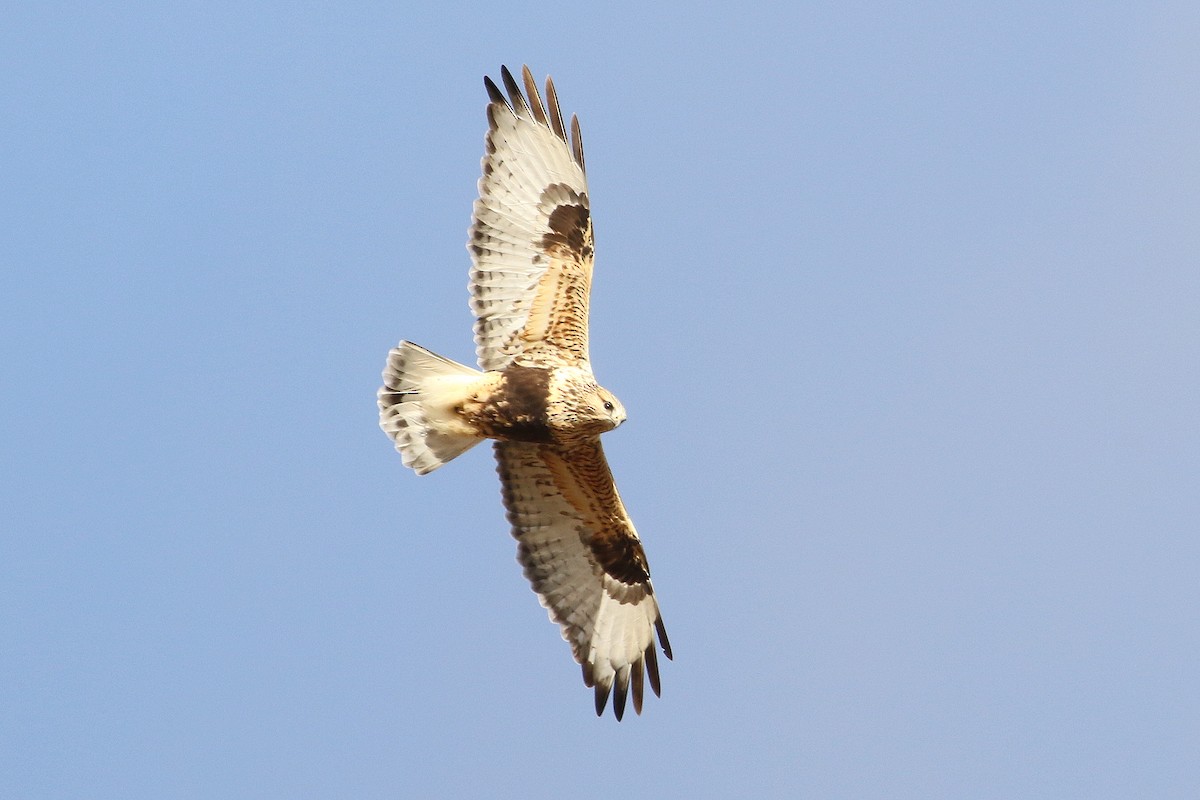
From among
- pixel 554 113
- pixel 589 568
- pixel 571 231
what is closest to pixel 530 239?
pixel 571 231

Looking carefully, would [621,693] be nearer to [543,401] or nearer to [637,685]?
[637,685]

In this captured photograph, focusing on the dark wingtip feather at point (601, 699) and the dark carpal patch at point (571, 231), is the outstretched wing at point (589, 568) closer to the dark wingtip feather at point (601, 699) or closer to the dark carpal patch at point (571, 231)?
the dark wingtip feather at point (601, 699)

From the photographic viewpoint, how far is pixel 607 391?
906 centimetres

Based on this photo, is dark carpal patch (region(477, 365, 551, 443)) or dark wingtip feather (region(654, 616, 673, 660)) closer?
dark carpal patch (region(477, 365, 551, 443))

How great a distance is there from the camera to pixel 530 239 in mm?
9586

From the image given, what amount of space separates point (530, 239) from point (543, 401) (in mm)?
1138

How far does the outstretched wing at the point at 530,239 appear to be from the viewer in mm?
9414

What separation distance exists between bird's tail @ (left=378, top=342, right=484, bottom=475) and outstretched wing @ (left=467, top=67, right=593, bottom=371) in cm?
26

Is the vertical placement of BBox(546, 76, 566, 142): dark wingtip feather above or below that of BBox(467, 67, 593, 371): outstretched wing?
above

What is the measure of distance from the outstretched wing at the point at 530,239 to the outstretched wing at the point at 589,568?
0.68m

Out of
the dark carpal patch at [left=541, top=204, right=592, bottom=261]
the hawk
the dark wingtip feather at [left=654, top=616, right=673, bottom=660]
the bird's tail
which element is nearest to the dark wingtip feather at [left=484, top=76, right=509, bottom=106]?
the hawk

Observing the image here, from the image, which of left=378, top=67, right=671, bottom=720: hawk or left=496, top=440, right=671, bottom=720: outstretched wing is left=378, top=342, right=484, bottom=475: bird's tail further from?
left=496, top=440, right=671, bottom=720: outstretched wing

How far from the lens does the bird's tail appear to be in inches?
366

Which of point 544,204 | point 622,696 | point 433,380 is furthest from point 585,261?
point 622,696
